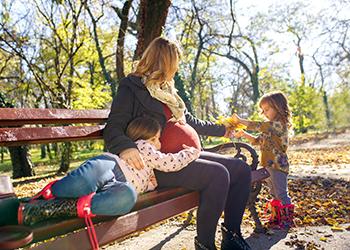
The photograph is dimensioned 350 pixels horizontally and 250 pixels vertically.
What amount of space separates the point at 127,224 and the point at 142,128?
731mm

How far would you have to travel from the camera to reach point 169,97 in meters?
2.49

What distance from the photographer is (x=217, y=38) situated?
22094 mm

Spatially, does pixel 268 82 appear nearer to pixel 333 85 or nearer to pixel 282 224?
pixel 333 85

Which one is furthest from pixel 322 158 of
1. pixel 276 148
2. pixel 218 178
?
pixel 218 178

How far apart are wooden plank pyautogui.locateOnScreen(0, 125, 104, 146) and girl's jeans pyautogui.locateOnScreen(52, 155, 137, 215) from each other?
71cm

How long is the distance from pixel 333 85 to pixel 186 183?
33.4 m

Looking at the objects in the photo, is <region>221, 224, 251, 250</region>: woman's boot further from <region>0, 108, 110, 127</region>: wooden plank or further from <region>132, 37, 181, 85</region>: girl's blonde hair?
<region>0, 108, 110, 127</region>: wooden plank

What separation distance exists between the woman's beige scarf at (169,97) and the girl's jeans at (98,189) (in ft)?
2.56

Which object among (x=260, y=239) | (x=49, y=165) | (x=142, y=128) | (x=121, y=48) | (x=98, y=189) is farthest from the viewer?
(x=49, y=165)

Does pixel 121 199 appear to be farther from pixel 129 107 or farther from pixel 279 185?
pixel 279 185

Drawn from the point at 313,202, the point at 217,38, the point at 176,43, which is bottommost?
the point at 313,202

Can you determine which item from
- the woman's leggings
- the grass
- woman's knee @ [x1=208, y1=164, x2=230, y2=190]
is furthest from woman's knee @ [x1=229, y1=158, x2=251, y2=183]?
the grass

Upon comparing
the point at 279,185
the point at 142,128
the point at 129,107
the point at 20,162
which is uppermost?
the point at 129,107

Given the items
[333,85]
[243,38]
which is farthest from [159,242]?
[333,85]
